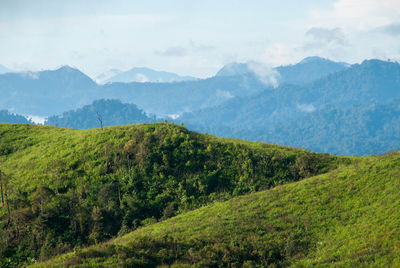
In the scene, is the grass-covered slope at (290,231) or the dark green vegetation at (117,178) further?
the dark green vegetation at (117,178)

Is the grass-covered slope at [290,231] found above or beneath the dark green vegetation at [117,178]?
beneath

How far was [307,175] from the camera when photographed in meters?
37.6

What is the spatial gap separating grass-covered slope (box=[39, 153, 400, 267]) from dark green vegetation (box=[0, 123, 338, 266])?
183 inches

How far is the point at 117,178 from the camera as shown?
39.4 meters

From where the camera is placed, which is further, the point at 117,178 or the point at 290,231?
the point at 117,178

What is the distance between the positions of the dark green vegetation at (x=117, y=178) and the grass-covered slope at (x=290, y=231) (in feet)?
15.3

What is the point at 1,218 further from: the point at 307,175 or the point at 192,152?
the point at 307,175

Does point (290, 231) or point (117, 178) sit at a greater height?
point (117, 178)

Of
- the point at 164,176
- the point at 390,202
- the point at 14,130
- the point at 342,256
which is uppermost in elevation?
the point at 14,130

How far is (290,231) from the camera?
25500 mm

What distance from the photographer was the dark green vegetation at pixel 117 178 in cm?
3192

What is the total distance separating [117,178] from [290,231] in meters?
20.6

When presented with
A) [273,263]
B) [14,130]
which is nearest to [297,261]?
[273,263]

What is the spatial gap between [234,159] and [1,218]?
23.8m
